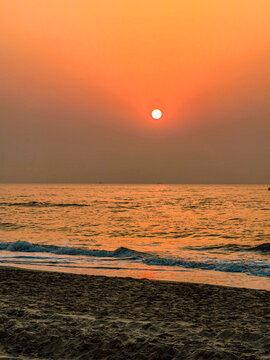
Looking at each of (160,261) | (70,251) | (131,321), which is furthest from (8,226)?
(131,321)

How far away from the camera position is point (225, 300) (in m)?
10.5

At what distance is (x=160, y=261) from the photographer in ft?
62.4

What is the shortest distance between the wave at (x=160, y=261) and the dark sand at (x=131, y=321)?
16.7 ft

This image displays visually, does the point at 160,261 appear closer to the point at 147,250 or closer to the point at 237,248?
the point at 147,250

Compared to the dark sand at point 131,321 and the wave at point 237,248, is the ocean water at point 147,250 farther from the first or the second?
the dark sand at point 131,321

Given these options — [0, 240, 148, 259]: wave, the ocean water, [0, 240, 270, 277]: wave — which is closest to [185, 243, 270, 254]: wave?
the ocean water

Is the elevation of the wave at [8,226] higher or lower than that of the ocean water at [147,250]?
lower

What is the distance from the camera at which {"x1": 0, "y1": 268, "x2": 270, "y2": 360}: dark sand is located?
20.5 ft

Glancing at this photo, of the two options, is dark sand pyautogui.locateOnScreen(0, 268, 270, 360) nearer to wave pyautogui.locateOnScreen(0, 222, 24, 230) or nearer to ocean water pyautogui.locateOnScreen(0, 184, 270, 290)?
ocean water pyautogui.locateOnScreen(0, 184, 270, 290)

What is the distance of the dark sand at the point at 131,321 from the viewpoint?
6262 millimetres

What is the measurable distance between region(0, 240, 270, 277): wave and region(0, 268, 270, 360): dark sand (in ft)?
16.7

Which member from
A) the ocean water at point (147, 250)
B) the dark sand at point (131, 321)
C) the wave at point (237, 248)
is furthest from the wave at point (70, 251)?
the dark sand at point (131, 321)

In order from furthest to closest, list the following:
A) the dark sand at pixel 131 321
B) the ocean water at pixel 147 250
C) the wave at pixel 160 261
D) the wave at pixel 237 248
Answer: the wave at pixel 237 248 → the wave at pixel 160 261 → the ocean water at pixel 147 250 → the dark sand at pixel 131 321

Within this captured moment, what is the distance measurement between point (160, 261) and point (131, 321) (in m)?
11.4
